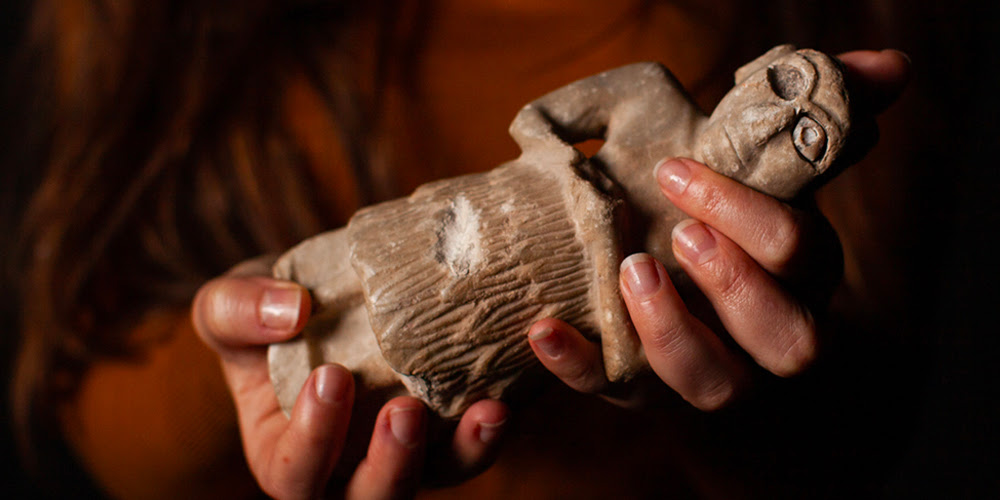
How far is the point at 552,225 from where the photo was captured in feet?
3.04

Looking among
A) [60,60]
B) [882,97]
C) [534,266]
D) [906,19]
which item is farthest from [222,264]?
[906,19]

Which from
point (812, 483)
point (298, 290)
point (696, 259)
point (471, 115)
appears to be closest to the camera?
point (696, 259)

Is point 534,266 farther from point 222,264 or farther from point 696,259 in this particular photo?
point 222,264

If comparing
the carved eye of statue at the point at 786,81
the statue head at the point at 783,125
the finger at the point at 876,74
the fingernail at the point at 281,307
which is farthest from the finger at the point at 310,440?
the finger at the point at 876,74

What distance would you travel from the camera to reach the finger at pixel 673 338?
0.85m

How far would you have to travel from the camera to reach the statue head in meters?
0.84

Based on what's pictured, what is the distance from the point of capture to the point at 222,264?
1681 mm

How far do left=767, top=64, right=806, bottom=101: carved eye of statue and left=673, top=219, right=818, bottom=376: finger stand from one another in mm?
222

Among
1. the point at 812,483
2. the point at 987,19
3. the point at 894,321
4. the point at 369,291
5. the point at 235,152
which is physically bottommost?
the point at 812,483

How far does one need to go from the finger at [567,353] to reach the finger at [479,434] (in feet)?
0.43

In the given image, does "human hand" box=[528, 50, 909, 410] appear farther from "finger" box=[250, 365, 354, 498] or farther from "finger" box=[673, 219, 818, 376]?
"finger" box=[250, 365, 354, 498]

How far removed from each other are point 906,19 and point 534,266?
130 cm

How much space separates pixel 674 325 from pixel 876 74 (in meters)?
0.55

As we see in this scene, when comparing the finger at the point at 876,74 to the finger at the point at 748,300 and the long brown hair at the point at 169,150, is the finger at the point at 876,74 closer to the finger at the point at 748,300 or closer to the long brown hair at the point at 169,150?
the finger at the point at 748,300
